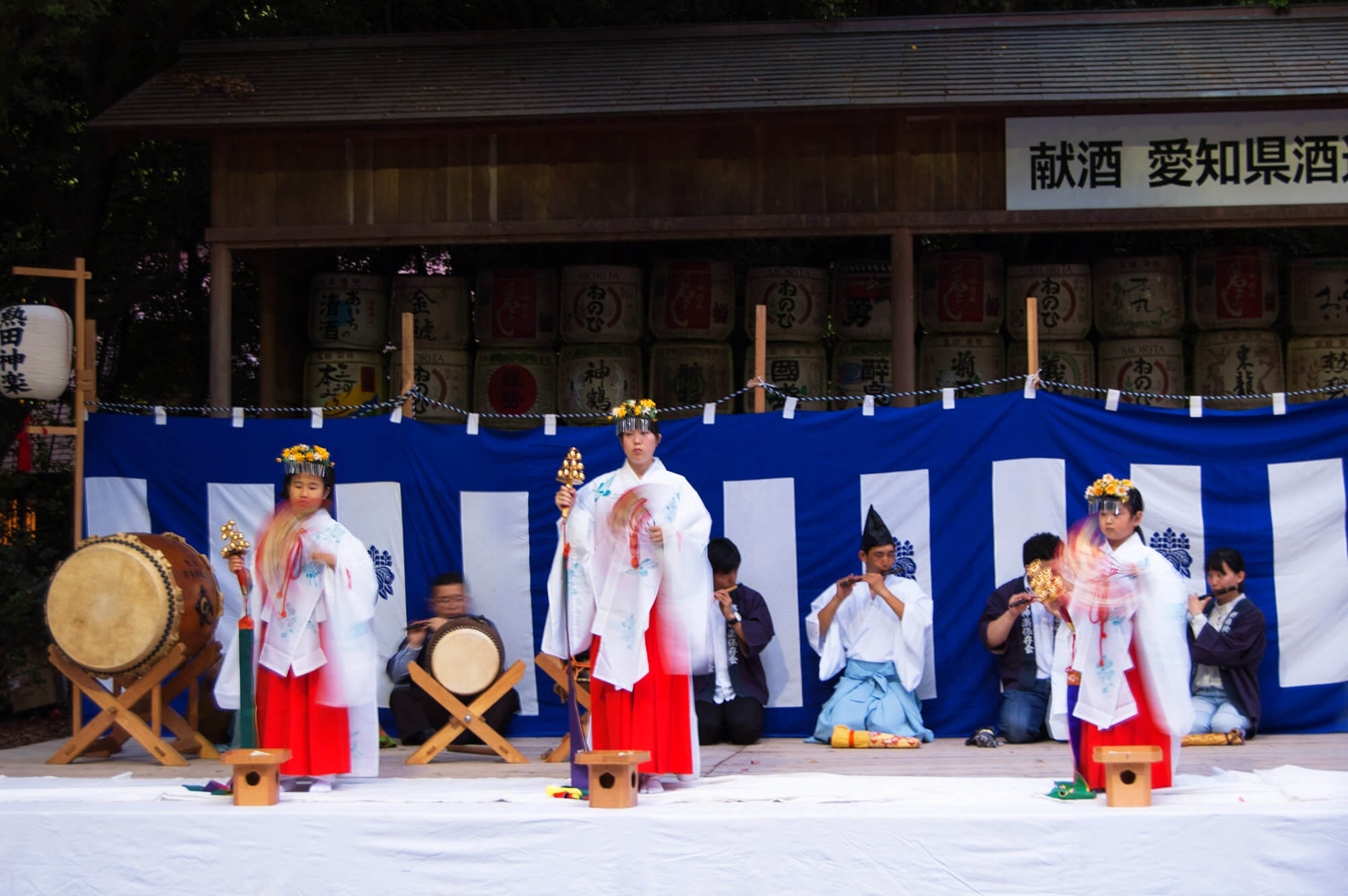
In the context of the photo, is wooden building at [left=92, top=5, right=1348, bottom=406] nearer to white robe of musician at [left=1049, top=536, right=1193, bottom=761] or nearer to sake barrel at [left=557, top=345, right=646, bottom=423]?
sake barrel at [left=557, top=345, right=646, bottom=423]

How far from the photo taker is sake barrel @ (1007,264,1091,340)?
Answer: 10.3 m

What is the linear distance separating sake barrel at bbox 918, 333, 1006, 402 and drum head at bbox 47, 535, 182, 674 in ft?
18.9

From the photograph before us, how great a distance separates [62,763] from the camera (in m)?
7.21

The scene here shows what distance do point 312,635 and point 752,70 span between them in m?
4.97

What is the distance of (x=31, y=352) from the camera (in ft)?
26.1

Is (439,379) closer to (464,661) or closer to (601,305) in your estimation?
(601,305)

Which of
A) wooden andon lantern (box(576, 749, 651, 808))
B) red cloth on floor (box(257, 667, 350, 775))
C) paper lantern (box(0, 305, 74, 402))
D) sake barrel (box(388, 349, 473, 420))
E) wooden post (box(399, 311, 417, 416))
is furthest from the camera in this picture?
sake barrel (box(388, 349, 473, 420))

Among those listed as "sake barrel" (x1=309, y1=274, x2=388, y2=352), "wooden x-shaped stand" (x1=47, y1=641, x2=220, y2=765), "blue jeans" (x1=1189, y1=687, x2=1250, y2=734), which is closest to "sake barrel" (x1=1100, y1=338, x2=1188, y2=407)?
"blue jeans" (x1=1189, y1=687, x2=1250, y2=734)

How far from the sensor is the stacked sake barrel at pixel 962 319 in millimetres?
10336

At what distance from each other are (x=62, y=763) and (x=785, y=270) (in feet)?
19.7

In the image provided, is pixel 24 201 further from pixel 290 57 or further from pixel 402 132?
pixel 402 132

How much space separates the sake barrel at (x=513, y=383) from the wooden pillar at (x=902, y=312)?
3.01 m

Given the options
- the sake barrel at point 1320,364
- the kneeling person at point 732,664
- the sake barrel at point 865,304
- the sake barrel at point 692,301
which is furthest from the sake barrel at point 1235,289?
the kneeling person at point 732,664

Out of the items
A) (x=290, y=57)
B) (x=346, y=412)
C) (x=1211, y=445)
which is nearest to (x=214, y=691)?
(x=346, y=412)
